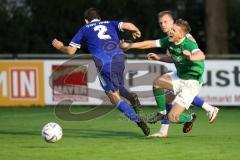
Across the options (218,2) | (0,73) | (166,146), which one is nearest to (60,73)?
(0,73)

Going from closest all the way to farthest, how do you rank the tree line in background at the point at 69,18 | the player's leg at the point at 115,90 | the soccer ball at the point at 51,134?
the soccer ball at the point at 51,134, the player's leg at the point at 115,90, the tree line in background at the point at 69,18

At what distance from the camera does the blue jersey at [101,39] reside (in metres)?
13.1

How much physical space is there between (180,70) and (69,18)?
16575mm

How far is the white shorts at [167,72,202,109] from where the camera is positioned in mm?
12180

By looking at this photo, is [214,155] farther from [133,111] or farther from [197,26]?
[197,26]

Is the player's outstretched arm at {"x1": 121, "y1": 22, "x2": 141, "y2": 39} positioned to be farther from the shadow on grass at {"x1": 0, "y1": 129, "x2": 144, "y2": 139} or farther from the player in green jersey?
the shadow on grass at {"x1": 0, "y1": 129, "x2": 144, "y2": 139}

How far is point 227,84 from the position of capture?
65.9 feet

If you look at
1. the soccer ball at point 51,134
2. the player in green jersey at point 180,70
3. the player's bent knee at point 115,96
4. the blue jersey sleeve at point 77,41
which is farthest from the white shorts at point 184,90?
Answer: the soccer ball at point 51,134

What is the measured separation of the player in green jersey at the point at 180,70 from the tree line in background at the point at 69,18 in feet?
47.4

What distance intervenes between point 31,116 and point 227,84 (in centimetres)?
532

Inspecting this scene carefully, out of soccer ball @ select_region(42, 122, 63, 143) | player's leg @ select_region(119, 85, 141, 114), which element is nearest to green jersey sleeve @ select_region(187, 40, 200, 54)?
player's leg @ select_region(119, 85, 141, 114)

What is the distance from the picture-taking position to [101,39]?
13133 millimetres

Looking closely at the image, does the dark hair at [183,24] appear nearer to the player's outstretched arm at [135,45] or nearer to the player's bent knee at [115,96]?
the player's outstretched arm at [135,45]

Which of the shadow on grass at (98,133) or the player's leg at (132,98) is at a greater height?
the player's leg at (132,98)
